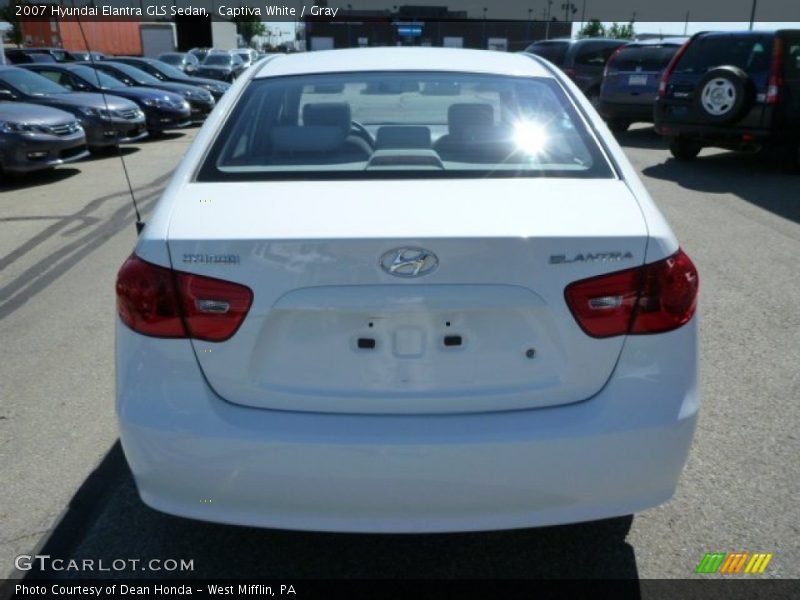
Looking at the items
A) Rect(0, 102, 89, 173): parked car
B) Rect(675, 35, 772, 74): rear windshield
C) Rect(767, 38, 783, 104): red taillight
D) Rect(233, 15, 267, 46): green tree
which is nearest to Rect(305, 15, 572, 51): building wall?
Rect(233, 15, 267, 46): green tree

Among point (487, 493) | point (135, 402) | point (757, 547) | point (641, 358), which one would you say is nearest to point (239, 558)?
point (135, 402)

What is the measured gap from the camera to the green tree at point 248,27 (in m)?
67.9

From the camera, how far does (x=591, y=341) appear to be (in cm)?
225

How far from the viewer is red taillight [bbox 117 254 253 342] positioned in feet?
7.25

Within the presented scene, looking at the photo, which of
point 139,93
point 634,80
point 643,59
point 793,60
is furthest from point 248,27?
point 793,60

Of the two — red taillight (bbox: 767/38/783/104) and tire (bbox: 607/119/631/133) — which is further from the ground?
red taillight (bbox: 767/38/783/104)

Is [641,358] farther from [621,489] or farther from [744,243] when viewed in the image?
[744,243]

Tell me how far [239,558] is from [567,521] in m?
1.18

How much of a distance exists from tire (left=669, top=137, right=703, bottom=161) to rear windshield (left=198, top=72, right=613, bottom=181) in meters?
9.31

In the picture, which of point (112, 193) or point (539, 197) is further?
point (112, 193)

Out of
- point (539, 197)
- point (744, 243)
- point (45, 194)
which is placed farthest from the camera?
point (45, 194)

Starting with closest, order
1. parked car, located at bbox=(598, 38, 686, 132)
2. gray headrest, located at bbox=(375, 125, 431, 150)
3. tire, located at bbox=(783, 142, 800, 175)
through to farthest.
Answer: gray headrest, located at bbox=(375, 125, 431, 150), tire, located at bbox=(783, 142, 800, 175), parked car, located at bbox=(598, 38, 686, 132)

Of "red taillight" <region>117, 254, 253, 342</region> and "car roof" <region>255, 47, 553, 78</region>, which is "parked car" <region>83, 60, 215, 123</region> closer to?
"car roof" <region>255, 47, 553, 78</region>

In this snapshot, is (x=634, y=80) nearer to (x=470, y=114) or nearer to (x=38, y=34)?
(x=470, y=114)
